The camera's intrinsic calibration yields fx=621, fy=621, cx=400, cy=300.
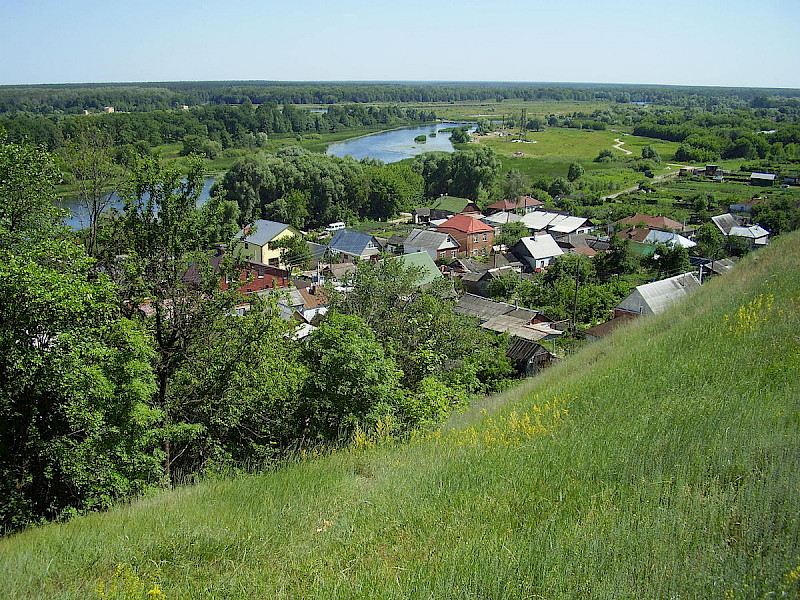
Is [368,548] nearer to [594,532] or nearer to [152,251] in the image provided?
[594,532]

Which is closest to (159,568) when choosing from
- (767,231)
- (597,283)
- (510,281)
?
(510,281)

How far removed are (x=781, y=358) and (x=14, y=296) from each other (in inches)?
289

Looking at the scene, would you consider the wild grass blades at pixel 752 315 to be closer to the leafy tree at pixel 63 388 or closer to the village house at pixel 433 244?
the leafy tree at pixel 63 388

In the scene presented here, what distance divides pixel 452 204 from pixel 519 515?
171 feet

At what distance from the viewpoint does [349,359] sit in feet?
26.5

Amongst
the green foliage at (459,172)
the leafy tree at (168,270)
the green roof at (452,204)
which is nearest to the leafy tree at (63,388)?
the leafy tree at (168,270)

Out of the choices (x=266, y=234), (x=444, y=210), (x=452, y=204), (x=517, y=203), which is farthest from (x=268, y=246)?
(x=517, y=203)

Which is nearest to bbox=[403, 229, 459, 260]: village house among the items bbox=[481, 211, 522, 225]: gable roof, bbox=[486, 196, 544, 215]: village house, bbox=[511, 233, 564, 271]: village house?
bbox=[511, 233, 564, 271]: village house

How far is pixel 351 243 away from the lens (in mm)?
40562

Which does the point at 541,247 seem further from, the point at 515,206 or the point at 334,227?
the point at 515,206

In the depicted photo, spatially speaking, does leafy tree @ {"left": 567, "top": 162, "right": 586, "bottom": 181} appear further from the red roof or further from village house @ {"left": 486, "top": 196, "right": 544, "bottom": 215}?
village house @ {"left": 486, "top": 196, "right": 544, "bottom": 215}

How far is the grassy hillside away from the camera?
10.6ft

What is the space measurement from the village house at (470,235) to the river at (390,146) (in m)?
33.4

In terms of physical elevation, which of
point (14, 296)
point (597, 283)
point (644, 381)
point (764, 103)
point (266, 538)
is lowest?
point (597, 283)
